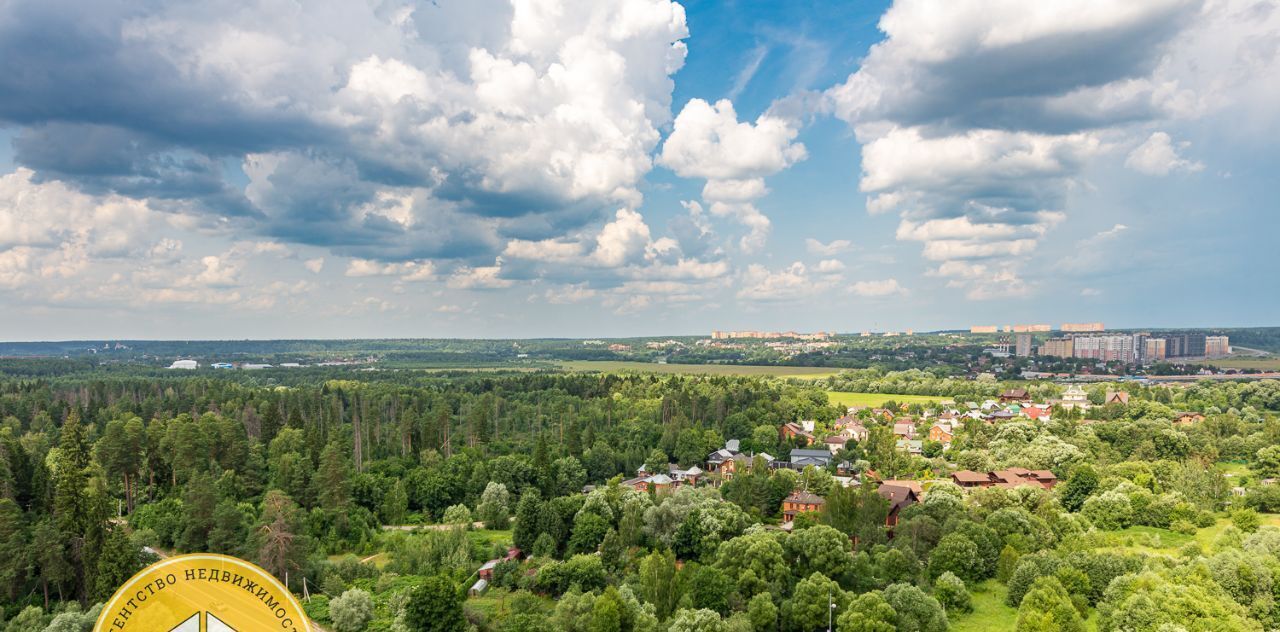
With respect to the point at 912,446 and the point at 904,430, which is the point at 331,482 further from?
the point at 904,430

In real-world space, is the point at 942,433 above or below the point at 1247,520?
above

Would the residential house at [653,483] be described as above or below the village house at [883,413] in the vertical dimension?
below

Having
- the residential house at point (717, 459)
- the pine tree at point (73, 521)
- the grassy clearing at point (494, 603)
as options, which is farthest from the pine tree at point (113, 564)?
the residential house at point (717, 459)

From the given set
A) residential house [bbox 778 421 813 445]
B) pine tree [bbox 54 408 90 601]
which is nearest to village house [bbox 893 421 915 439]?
residential house [bbox 778 421 813 445]

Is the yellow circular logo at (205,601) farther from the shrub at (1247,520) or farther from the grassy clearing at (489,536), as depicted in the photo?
the shrub at (1247,520)

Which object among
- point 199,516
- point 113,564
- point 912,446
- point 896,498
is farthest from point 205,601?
point 912,446

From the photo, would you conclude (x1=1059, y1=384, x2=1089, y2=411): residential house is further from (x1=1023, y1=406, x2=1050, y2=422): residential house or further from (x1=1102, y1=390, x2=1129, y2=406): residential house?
(x1=1023, y1=406, x2=1050, y2=422): residential house
